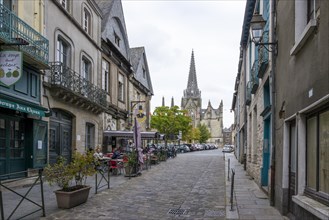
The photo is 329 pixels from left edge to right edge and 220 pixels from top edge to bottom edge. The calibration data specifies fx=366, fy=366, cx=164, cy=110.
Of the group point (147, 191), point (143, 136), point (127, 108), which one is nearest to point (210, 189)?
point (147, 191)

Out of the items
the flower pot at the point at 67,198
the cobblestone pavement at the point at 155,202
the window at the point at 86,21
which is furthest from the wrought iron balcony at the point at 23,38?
the window at the point at 86,21

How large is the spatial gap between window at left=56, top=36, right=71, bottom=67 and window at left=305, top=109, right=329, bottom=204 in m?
12.5

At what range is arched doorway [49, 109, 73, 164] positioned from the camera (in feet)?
52.4

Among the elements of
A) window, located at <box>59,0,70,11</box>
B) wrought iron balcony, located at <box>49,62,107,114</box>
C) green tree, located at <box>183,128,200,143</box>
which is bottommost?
green tree, located at <box>183,128,200,143</box>

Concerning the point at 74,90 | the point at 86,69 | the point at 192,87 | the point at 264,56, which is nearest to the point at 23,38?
the point at 74,90

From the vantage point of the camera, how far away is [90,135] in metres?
21.3

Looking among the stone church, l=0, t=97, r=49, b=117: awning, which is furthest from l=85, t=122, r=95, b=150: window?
the stone church

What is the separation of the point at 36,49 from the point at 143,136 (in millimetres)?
12610

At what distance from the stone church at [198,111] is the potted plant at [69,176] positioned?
110430 millimetres

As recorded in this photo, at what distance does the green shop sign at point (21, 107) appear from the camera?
10.9 m

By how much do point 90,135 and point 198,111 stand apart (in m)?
108

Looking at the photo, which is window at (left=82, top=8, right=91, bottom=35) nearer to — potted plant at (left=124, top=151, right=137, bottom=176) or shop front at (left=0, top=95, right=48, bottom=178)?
shop front at (left=0, top=95, right=48, bottom=178)

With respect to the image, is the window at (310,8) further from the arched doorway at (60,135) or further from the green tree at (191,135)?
the green tree at (191,135)

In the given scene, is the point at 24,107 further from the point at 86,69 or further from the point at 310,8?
the point at 310,8
